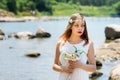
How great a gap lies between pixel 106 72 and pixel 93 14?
17047 cm

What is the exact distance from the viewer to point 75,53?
6230mm

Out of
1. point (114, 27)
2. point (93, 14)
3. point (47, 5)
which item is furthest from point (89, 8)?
point (114, 27)

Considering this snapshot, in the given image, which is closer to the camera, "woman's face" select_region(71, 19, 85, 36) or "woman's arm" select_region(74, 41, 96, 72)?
"woman's arm" select_region(74, 41, 96, 72)

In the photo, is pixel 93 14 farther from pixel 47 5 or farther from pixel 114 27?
pixel 114 27

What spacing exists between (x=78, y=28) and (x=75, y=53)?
1.17ft

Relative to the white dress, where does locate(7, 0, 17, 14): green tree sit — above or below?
below

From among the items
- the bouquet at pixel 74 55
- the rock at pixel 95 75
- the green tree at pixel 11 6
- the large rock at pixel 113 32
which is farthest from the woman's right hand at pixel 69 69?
the green tree at pixel 11 6

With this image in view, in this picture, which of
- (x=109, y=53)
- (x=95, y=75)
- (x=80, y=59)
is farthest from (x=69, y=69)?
(x=109, y=53)

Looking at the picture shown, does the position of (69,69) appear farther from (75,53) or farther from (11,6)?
(11,6)

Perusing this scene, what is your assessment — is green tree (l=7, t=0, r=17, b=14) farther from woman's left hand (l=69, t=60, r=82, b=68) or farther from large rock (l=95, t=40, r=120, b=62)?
woman's left hand (l=69, t=60, r=82, b=68)

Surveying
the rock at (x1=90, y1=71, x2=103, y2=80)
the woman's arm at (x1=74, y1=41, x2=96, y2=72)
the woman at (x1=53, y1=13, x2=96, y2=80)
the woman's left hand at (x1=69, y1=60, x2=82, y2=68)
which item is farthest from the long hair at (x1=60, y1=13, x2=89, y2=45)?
the rock at (x1=90, y1=71, x2=103, y2=80)

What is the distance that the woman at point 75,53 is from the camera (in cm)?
622

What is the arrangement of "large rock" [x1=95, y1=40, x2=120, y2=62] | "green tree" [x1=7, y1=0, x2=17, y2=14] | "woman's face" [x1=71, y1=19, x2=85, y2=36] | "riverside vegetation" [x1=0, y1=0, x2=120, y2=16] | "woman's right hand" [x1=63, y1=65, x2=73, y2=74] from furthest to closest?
1. "riverside vegetation" [x1=0, y1=0, x2=120, y2=16]
2. "green tree" [x1=7, y1=0, x2=17, y2=14]
3. "large rock" [x1=95, y1=40, x2=120, y2=62]
4. "woman's face" [x1=71, y1=19, x2=85, y2=36]
5. "woman's right hand" [x1=63, y1=65, x2=73, y2=74]

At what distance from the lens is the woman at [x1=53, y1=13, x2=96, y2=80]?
20.4 feet
